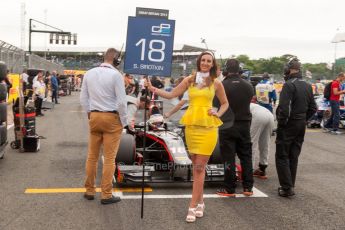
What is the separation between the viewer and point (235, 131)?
573 cm

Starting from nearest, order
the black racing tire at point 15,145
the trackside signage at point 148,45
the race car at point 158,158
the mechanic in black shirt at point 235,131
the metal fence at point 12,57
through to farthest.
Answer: the trackside signage at point 148,45
the mechanic in black shirt at point 235,131
the race car at point 158,158
the black racing tire at point 15,145
the metal fence at point 12,57

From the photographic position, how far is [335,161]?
28.1ft

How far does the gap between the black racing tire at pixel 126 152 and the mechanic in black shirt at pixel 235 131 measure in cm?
137

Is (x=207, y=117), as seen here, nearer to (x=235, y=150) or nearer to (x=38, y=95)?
(x=235, y=150)

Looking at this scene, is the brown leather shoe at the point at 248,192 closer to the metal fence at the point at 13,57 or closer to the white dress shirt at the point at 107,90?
the white dress shirt at the point at 107,90

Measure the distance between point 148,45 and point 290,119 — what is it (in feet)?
7.15

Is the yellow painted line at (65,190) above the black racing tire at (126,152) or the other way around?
the other way around

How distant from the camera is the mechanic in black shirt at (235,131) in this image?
574 cm

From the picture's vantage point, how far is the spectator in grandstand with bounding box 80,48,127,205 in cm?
523

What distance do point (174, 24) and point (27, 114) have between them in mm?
5007

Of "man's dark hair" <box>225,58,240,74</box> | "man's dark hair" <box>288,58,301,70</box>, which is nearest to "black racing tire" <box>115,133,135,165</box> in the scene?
"man's dark hair" <box>225,58,240,74</box>

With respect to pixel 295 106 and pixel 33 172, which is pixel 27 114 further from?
pixel 295 106

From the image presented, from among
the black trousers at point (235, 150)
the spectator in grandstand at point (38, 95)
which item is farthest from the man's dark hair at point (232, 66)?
the spectator in grandstand at point (38, 95)

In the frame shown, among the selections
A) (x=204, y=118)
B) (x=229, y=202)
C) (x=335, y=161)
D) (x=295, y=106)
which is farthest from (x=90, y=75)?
(x=335, y=161)
